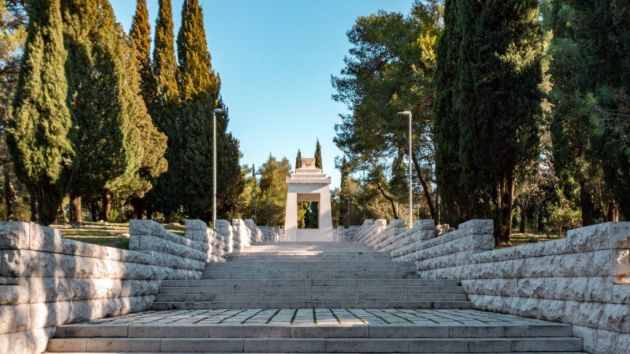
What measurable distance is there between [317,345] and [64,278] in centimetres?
322

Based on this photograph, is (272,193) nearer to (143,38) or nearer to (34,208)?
(143,38)

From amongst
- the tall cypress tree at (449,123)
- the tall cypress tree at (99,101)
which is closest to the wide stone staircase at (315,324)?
the tall cypress tree at (449,123)

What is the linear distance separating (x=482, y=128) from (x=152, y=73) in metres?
23.0

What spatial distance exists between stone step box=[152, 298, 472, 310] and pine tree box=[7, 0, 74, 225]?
1137 cm

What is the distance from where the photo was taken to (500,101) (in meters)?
15.3

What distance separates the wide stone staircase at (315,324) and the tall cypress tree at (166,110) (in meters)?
21.9

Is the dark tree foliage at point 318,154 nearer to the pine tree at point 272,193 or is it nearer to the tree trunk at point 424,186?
the pine tree at point 272,193

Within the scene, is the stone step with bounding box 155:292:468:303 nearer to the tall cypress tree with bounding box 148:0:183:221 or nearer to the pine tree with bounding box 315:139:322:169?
the tall cypress tree with bounding box 148:0:183:221

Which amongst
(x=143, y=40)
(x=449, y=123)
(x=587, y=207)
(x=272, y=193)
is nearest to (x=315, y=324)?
(x=449, y=123)

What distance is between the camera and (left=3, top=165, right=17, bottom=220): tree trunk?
25203 millimetres

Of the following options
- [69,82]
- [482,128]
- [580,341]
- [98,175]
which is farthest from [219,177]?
[580,341]

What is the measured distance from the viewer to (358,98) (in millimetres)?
31500

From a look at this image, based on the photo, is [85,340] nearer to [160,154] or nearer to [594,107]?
[594,107]

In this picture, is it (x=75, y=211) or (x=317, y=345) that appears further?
(x=75, y=211)
